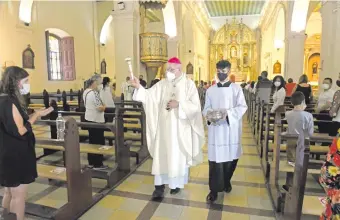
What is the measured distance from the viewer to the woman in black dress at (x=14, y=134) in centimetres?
225

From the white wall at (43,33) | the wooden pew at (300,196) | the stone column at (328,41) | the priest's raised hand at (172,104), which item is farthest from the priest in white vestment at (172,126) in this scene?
the white wall at (43,33)

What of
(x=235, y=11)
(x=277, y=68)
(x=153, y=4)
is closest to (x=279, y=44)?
(x=277, y=68)

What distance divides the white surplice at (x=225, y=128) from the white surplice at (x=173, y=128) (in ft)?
0.83

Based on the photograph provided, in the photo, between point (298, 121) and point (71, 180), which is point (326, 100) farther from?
point (71, 180)

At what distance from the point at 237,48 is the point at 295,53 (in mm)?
15623

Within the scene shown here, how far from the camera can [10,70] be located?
2.30 metres

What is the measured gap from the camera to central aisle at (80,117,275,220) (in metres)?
3.10

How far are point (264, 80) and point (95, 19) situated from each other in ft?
33.9

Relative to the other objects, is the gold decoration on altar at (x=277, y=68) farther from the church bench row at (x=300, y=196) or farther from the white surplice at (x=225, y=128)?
the church bench row at (x=300, y=196)

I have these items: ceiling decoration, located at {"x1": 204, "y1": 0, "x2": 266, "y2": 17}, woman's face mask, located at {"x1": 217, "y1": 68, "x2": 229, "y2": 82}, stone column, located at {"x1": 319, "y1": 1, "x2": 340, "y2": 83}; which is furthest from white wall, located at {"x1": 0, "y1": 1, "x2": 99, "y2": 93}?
stone column, located at {"x1": 319, "y1": 1, "x2": 340, "y2": 83}

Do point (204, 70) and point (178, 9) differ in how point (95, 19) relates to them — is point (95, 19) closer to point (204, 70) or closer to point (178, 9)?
point (178, 9)

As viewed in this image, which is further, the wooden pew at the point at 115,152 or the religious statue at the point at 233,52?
the religious statue at the point at 233,52

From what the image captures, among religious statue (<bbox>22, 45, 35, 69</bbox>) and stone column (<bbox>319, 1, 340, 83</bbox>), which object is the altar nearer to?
stone column (<bbox>319, 1, 340, 83</bbox>)

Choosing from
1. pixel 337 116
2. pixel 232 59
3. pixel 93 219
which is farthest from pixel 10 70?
pixel 232 59
